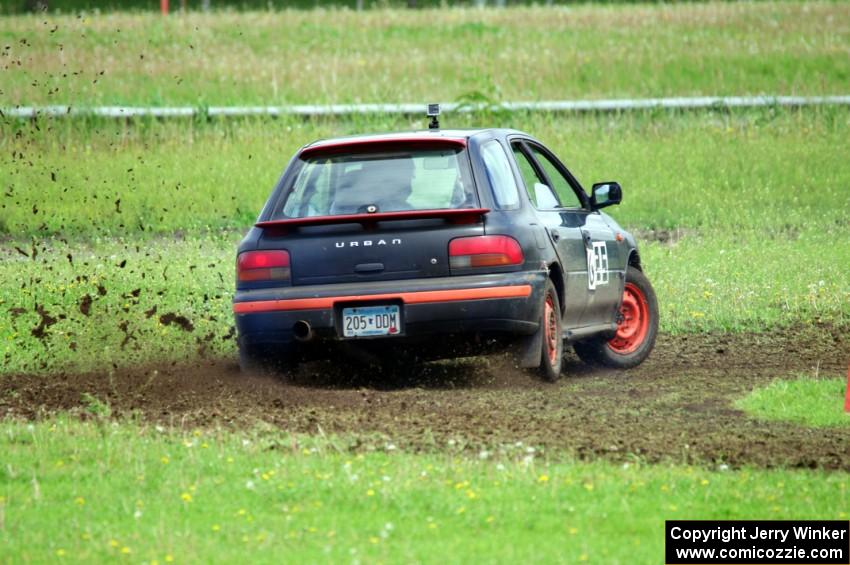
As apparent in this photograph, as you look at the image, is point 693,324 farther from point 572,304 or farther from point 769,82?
point 769,82

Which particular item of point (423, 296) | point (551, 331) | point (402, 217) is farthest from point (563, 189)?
point (423, 296)

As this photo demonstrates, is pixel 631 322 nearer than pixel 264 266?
No

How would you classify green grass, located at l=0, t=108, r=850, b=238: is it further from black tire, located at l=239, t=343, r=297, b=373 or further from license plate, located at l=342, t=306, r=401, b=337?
license plate, located at l=342, t=306, r=401, b=337

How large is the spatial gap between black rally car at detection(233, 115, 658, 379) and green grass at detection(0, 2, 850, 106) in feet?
46.9

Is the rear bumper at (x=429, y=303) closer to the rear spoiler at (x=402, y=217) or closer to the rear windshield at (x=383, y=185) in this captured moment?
the rear spoiler at (x=402, y=217)

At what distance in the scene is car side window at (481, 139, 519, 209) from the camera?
10078 millimetres

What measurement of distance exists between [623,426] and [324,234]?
Result: 220cm

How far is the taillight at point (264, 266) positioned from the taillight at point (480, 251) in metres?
1.00

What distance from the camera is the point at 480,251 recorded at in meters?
9.74

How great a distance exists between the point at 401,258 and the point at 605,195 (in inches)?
91.9

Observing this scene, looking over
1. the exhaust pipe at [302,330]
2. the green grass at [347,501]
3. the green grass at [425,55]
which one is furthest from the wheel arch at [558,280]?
the green grass at [425,55]

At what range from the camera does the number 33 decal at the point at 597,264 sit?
11.2 meters

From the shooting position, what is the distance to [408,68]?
96.3 feet

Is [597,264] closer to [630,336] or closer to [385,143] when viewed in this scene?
[630,336]
